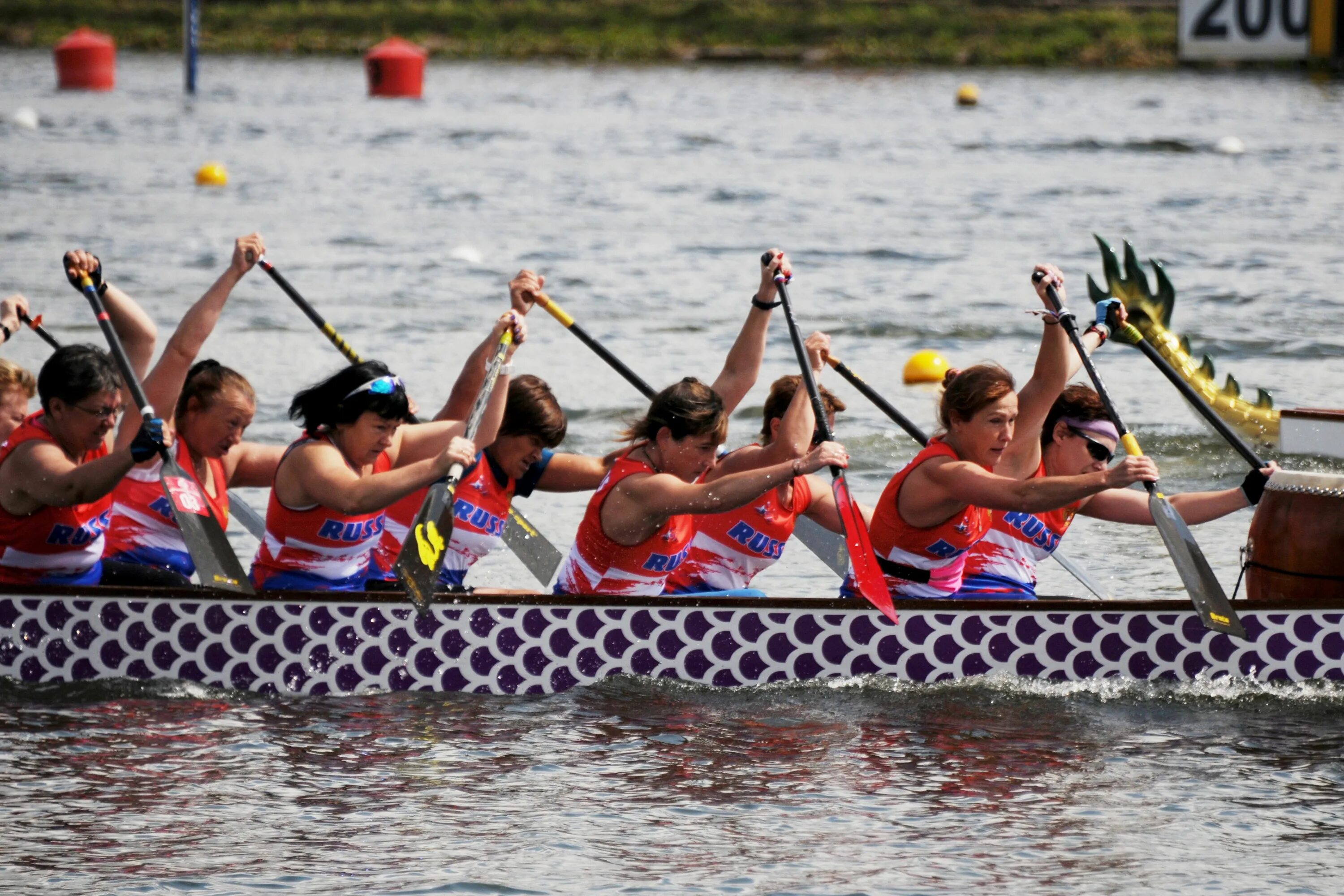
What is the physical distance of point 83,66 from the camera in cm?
3097

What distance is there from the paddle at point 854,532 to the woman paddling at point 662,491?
5.9 inches

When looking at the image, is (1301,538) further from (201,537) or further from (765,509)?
(201,537)

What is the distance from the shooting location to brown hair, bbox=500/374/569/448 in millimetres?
6258

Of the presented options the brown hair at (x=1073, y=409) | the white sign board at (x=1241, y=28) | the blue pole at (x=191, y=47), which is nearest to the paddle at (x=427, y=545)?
the brown hair at (x=1073, y=409)

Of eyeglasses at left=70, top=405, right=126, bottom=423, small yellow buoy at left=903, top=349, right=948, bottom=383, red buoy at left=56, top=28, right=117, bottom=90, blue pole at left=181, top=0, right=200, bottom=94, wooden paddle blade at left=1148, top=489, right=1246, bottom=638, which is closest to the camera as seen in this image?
wooden paddle blade at left=1148, top=489, right=1246, bottom=638

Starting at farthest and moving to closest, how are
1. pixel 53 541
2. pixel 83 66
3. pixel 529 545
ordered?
pixel 83 66
pixel 529 545
pixel 53 541

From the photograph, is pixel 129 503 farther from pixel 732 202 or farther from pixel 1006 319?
pixel 732 202

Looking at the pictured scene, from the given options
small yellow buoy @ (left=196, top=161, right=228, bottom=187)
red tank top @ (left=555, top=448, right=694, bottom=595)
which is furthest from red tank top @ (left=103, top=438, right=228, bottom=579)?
small yellow buoy @ (left=196, top=161, right=228, bottom=187)

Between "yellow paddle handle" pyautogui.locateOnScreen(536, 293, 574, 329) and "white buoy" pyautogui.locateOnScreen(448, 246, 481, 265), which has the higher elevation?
"white buoy" pyautogui.locateOnScreen(448, 246, 481, 265)

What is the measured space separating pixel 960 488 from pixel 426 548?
1.57 metres

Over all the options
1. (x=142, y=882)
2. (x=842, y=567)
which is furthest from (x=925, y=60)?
(x=142, y=882)

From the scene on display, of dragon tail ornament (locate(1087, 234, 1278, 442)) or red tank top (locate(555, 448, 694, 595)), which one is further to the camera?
dragon tail ornament (locate(1087, 234, 1278, 442))

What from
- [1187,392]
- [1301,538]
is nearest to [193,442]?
[1187,392]

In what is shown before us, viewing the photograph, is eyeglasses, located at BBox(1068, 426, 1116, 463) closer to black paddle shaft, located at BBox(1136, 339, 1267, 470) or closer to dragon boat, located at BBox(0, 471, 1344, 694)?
black paddle shaft, located at BBox(1136, 339, 1267, 470)
